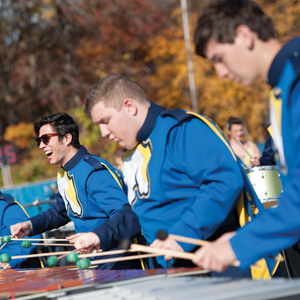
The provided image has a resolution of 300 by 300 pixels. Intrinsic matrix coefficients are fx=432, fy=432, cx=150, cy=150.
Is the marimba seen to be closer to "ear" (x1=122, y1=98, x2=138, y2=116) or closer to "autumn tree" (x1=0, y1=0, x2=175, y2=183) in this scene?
"ear" (x1=122, y1=98, x2=138, y2=116)

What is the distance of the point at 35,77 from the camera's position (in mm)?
22922

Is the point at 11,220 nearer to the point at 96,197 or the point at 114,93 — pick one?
the point at 96,197

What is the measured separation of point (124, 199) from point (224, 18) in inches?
68.7

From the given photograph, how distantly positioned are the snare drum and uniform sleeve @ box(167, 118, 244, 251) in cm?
298

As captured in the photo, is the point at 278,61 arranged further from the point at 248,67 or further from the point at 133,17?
the point at 133,17

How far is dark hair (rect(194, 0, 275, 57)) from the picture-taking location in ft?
5.79

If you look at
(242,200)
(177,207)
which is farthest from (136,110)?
(242,200)

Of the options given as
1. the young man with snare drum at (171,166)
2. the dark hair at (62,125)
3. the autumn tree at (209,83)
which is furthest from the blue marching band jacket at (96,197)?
the autumn tree at (209,83)

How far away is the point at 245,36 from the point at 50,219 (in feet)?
9.65

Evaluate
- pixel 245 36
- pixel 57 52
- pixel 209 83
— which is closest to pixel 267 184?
pixel 245 36

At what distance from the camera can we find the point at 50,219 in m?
4.12

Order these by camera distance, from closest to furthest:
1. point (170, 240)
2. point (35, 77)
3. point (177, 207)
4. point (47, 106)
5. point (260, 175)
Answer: point (170, 240) → point (177, 207) → point (260, 175) → point (35, 77) → point (47, 106)

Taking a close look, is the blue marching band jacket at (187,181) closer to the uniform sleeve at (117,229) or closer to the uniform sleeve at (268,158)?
the uniform sleeve at (117,229)

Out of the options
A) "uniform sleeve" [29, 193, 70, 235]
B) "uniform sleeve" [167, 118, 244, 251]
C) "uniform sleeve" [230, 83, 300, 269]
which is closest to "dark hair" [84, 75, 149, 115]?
"uniform sleeve" [167, 118, 244, 251]
